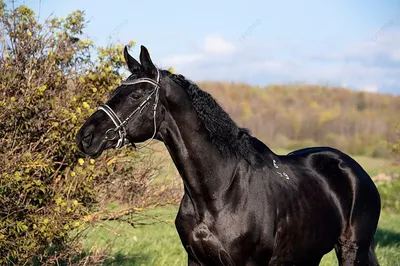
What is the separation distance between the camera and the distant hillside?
40.5m

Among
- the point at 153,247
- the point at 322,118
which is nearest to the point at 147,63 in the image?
the point at 153,247

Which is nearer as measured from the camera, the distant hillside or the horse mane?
the horse mane

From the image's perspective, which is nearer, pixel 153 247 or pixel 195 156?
pixel 195 156

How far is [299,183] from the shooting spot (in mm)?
5215

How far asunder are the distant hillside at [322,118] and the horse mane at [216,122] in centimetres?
3411

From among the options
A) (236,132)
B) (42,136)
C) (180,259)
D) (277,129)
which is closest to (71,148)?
(42,136)

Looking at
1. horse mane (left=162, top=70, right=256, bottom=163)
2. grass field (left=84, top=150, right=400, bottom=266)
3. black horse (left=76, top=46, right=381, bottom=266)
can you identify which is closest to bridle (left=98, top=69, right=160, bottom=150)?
black horse (left=76, top=46, right=381, bottom=266)

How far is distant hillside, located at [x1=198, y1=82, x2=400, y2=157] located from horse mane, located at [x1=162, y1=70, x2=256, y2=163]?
34108 mm

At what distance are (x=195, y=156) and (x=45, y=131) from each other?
217cm

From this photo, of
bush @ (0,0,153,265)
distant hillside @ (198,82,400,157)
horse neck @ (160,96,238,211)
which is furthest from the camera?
distant hillside @ (198,82,400,157)

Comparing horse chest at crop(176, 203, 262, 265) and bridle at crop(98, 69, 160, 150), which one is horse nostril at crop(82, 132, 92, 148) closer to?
bridle at crop(98, 69, 160, 150)

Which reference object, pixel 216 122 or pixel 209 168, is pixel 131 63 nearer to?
pixel 216 122

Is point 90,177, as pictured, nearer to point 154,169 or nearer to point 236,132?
point 154,169

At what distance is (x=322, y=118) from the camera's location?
42.8 metres
